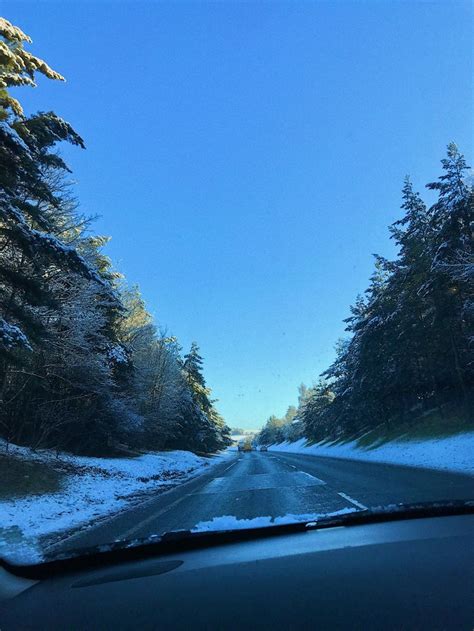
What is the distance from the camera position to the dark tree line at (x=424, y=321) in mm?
24359

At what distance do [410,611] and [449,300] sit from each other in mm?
26119

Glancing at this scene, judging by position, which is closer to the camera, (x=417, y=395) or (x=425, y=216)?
(x=425, y=216)

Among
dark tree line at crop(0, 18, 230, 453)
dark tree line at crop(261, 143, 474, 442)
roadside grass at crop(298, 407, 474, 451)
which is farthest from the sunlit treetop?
roadside grass at crop(298, 407, 474, 451)

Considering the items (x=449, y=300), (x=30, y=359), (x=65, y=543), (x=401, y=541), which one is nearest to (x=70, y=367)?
(x=30, y=359)

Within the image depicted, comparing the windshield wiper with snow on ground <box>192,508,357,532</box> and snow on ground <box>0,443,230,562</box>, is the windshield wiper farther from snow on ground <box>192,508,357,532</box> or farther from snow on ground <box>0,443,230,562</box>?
snow on ground <box>0,443,230,562</box>

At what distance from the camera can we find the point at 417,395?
124 feet

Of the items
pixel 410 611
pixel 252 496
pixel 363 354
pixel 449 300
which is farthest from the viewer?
pixel 363 354

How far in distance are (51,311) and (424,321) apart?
21.9m

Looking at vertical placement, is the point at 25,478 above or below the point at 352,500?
above

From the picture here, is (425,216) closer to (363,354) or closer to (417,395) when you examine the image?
(363,354)

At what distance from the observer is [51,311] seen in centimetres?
1691

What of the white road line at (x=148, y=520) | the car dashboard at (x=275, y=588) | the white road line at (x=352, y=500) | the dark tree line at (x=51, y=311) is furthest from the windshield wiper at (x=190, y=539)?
the dark tree line at (x=51, y=311)

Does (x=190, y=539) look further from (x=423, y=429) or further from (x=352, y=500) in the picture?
(x=423, y=429)

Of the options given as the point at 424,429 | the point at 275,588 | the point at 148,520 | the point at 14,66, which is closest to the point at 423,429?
the point at 424,429
